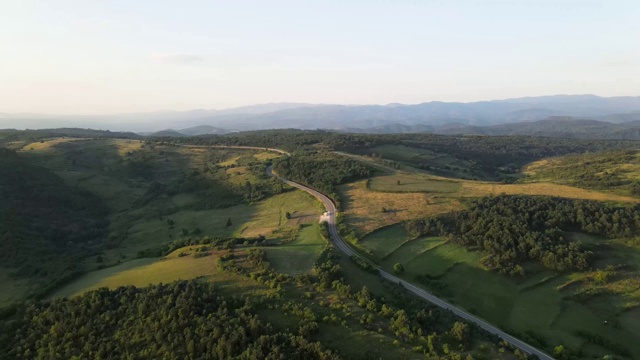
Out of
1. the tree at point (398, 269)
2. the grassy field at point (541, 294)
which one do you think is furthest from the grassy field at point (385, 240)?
the tree at point (398, 269)

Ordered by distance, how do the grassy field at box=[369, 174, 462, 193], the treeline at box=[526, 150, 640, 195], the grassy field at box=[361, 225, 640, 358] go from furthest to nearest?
1. the grassy field at box=[369, 174, 462, 193]
2. the treeline at box=[526, 150, 640, 195]
3. the grassy field at box=[361, 225, 640, 358]

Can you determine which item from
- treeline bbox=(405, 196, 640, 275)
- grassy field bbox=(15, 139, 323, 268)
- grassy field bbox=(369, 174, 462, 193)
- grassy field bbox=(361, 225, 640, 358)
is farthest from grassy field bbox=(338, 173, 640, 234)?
grassy field bbox=(361, 225, 640, 358)

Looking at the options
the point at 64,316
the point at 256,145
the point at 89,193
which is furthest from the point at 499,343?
the point at 256,145

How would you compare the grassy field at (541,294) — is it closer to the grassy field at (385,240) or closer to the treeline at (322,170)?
the grassy field at (385,240)

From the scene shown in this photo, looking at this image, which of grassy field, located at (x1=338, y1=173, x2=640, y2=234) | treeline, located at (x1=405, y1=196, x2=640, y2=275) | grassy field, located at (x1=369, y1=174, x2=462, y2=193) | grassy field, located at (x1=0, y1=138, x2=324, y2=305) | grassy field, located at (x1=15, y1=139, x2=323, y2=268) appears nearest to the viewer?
treeline, located at (x1=405, y1=196, x2=640, y2=275)

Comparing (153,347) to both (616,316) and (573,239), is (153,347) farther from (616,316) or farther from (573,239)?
(573,239)

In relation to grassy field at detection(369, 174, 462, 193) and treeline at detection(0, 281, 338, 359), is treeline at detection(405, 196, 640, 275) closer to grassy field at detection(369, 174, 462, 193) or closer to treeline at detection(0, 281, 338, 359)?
grassy field at detection(369, 174, 462, 193)
